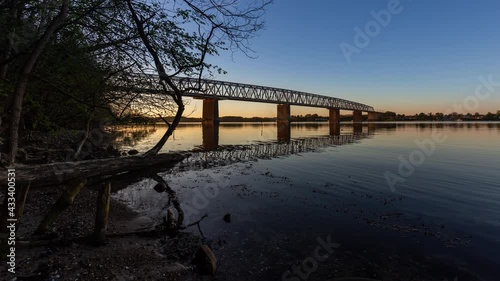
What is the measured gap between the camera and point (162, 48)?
990 cm

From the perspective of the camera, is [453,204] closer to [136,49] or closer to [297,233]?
[297,233]

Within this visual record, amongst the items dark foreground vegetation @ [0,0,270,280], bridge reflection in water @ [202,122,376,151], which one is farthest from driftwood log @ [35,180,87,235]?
bridge reflection in water @ [202,122,376,151]

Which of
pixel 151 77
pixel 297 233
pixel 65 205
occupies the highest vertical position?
pixel 151 77

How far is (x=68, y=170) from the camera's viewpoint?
40.9 feet

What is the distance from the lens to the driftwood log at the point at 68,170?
9.66 m

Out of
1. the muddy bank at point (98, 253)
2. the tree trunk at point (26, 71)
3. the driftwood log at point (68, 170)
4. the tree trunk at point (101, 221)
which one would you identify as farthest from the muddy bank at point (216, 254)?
the tree trunk at point (26, 71)

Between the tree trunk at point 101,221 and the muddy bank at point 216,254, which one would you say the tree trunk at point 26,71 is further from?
the tree trunk at point 101,221

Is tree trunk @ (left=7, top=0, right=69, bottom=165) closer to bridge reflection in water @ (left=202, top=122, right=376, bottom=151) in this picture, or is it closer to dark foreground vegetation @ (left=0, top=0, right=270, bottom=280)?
dark foreground vegetation @ (left=0, top=0, right=270, bottom=280)

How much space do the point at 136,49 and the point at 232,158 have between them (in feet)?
62.6

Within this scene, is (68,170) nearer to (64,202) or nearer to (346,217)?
(64,202)

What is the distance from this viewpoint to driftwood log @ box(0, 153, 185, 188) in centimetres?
966

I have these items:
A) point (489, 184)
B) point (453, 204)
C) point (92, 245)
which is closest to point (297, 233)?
point (92, 245)

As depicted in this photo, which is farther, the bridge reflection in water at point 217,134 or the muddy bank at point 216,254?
the bridge reflection in water at point 217,134

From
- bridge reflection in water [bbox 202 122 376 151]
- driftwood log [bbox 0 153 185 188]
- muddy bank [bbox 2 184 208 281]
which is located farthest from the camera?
bridge reflection in water [bbox 202 122 376 151]
